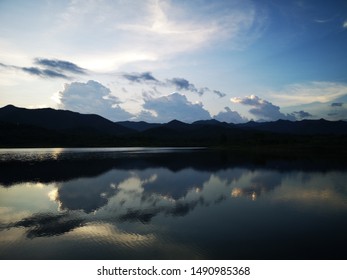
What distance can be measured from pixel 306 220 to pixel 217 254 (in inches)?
479

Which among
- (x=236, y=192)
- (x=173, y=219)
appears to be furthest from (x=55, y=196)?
(x=236, y=192)

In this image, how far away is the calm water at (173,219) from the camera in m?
18.1

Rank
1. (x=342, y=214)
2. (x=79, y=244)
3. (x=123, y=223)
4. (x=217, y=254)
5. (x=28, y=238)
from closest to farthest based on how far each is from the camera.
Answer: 1. (x=217, y=254)
2. (x=79, y=244)
3. (x=28, y=238)
4. (x=123, y=223)
5. (x=342, y=214)

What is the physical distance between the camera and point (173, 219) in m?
25.6

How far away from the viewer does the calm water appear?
18078mm

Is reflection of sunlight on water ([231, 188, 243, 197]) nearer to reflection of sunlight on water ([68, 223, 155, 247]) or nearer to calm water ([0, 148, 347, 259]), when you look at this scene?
calm water ([0, 148, 347, 259])

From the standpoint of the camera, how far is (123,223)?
24016 millimetres

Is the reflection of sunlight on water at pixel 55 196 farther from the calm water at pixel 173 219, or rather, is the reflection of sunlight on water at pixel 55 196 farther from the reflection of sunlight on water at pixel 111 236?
the reflection of sunlight on water at pixel 111 236

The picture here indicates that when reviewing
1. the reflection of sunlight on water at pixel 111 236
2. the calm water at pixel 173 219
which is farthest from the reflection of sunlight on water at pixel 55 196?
the reflection of sunlight on water at pixel 111 236

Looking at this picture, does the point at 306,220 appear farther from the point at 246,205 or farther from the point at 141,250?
the point at 141,250

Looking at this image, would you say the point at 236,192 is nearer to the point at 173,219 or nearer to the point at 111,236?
the point at 173,219
